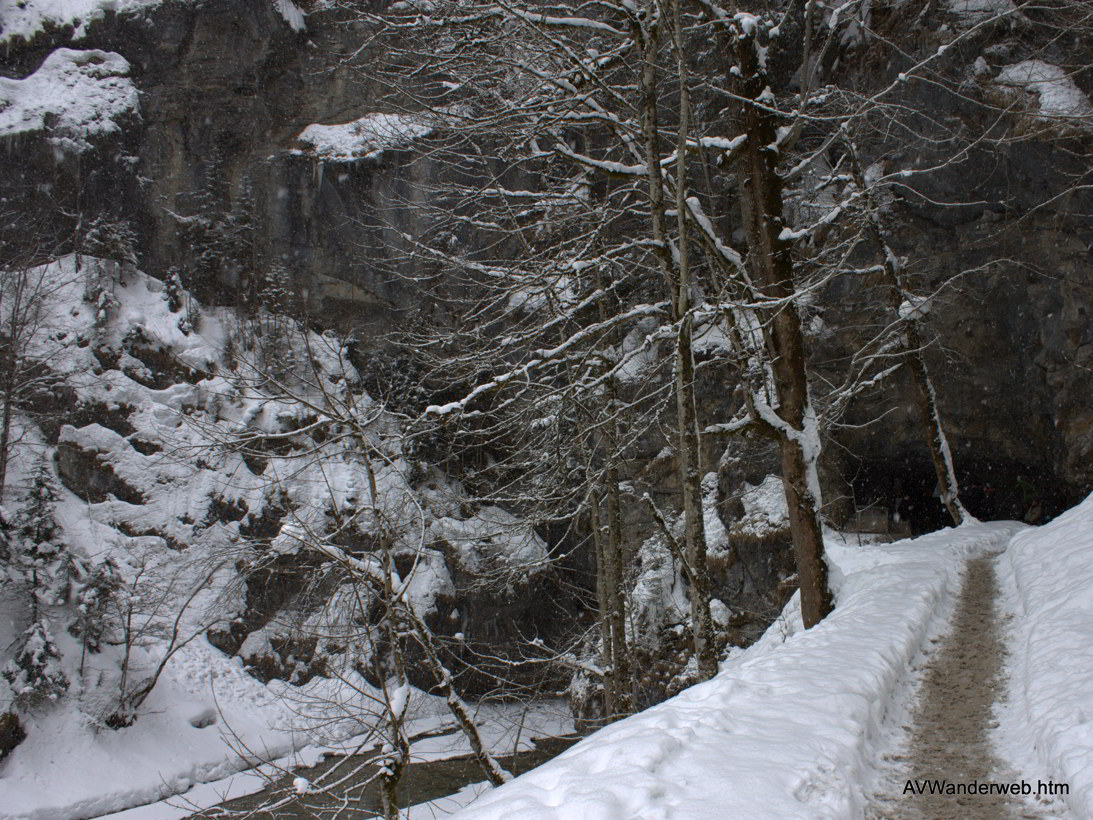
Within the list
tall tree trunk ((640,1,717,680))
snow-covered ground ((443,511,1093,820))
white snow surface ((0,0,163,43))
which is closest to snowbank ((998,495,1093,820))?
snow-covered ground ((443,511,1093,820))

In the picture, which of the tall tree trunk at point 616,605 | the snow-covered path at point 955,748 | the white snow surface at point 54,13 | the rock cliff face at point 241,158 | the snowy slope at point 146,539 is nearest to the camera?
the snow-covered path at point 955,748

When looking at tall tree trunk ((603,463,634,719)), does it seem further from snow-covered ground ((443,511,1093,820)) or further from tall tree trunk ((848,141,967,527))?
tall tree trunk ((848,141,967,527))

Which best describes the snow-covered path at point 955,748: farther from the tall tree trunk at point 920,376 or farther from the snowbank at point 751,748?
the tall tree trunk at point 920,376

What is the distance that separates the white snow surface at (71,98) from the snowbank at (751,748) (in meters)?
28.8

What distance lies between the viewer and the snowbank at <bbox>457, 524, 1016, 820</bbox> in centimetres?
257

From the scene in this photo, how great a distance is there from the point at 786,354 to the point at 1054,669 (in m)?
3.73

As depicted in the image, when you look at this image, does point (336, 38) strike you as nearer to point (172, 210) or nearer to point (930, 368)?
point (172, 210)

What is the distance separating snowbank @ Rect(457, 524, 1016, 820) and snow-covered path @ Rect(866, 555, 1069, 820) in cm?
17

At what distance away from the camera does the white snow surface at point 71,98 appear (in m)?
23.4

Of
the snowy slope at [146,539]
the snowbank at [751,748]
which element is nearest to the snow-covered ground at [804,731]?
the snowbank at [751,748]

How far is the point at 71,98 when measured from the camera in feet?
79.6

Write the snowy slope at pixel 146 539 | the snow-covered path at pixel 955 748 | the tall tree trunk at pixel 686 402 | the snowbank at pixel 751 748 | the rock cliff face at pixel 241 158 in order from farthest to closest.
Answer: the rock cliff face at pixel 241 158
the snowy slope at pixel 146 539
the tall tree trunk at pixel 686 402
the snow-covered path at pixel 955 748
the snowbank at pixel 751 748
